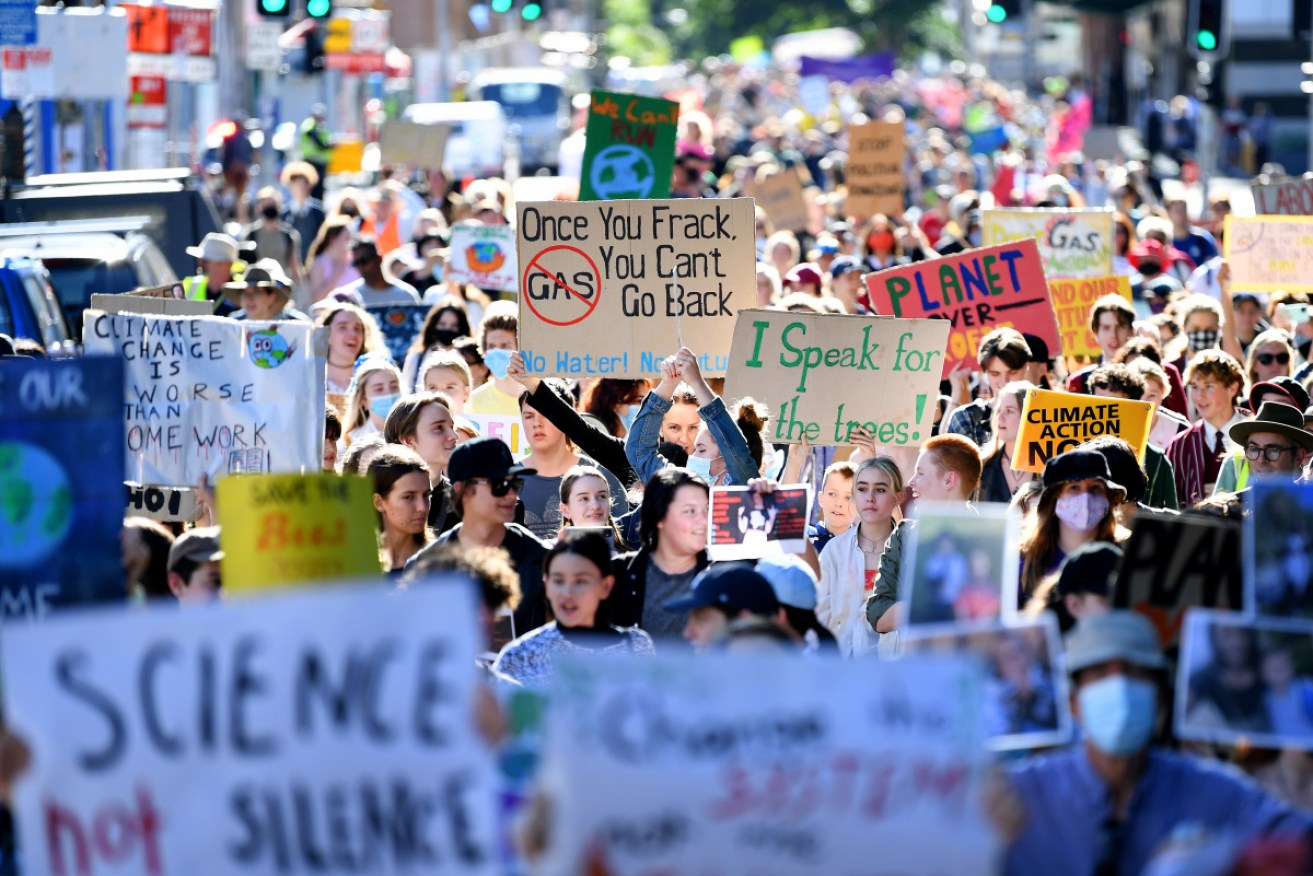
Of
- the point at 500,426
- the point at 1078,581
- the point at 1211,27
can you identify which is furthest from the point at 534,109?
the point at 1078,581

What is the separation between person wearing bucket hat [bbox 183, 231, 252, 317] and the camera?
41.4ft

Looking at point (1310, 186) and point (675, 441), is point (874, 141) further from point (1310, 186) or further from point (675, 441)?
point (675, 441)

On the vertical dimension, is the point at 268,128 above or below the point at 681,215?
above

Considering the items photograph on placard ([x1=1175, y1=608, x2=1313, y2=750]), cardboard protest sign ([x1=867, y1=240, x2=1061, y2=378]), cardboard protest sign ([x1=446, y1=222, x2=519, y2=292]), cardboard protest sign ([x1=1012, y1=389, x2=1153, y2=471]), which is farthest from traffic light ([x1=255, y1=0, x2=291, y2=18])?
photograph on placard ([x1=1175, y1=608, x2=1313, y2=750])

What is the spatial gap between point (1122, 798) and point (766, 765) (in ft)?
3.10

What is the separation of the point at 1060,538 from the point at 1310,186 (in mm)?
9093

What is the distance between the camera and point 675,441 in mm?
8758

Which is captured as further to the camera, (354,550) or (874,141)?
(874,141)

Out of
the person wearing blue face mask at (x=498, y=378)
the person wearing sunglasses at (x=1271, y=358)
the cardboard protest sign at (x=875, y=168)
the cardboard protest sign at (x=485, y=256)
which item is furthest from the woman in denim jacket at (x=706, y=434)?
the cardboard protest sign at (x=875, y=168)

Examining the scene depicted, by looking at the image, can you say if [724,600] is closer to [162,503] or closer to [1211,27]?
[162,503]

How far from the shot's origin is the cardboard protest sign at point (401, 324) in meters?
12.8

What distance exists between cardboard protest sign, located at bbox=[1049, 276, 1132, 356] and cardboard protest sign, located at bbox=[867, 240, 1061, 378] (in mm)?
1971

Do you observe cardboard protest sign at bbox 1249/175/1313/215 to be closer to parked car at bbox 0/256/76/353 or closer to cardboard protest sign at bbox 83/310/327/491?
parked car at bbox 0/256/76/353

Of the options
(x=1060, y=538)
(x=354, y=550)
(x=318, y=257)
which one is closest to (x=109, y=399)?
(x=354, y=550)
